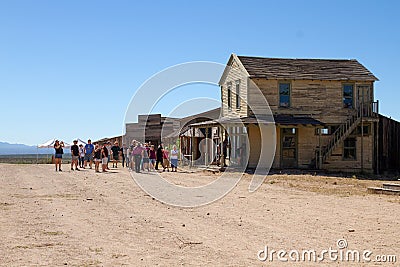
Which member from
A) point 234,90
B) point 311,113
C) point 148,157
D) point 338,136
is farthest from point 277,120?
point 148,157

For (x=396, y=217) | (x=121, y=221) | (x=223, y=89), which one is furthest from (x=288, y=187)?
(x=223, y=89)

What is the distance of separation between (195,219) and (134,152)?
59.7 feet

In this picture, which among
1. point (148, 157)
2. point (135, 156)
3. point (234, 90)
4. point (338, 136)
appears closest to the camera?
point (135, 156)

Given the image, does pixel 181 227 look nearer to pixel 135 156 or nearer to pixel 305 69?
pixel 135 156

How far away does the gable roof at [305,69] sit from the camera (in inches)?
1369

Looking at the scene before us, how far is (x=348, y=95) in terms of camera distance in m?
35.6

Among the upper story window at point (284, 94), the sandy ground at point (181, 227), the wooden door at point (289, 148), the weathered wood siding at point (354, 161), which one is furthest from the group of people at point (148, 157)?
the sandy ground at point (181, 227)

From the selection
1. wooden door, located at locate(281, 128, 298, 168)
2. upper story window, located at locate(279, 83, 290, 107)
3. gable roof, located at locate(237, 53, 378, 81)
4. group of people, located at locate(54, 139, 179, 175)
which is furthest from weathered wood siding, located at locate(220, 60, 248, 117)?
group of people, located at locate(54, 139, 179, 175)

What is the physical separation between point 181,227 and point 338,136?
24.2 meters

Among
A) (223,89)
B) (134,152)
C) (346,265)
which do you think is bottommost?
(346,265)

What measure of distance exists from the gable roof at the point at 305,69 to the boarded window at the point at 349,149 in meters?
3.75

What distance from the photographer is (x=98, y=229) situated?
38.1 ft

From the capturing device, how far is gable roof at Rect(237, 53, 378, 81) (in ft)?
114

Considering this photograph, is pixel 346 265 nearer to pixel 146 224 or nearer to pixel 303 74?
pixel 146 224
